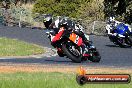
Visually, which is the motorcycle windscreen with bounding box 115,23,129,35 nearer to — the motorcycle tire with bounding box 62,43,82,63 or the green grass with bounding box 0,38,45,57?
the green grass with bounding box 0,38,45,57

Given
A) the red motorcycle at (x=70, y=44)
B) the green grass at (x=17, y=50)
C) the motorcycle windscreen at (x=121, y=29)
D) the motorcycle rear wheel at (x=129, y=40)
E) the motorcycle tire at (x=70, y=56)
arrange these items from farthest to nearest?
the motorcycle windscreen at (x=121, y=29)
the motorcycle rear wheel at (x=129, y=40)
the green grass at (x=17, y=50)
the motorcycle tire at (x=70, y=56)
the red motorcycle at (x=70, y=44)

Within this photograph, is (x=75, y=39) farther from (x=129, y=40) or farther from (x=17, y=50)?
(x=129, y=40)

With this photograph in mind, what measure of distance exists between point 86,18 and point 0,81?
113 feet

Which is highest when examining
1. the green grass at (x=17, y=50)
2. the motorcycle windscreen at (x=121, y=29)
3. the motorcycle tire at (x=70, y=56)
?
the motorcycle tire at (x=70, y=56)

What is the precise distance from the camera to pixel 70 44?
55.4 ft

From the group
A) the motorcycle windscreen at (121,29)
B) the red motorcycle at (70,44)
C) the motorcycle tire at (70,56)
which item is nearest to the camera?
the red motorcycle at (70,44)

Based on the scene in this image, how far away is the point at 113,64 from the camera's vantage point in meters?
17.2

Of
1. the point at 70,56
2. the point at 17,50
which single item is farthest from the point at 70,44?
the point at 17,50

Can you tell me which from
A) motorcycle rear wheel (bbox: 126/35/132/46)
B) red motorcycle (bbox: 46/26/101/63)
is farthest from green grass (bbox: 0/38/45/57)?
motorcycle rear wheel (bbox: 126/35/132/46)

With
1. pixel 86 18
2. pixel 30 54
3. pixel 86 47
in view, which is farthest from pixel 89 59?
pixel 86 18

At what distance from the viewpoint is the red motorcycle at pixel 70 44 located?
16.6 m

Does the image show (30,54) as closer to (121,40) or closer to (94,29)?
(121,40)

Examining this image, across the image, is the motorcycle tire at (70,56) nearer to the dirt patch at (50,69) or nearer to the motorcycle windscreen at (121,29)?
the dirt patch at (50,69)

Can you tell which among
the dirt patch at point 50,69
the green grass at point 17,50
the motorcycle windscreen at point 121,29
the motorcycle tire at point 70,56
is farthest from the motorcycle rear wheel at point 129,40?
the dirt patch at point 50,69
